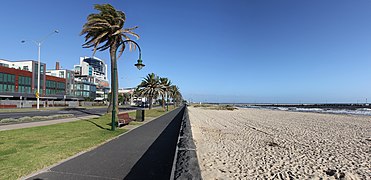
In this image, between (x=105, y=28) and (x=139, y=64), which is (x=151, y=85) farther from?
(x=139, y=64)

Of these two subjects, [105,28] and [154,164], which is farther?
[105,28]

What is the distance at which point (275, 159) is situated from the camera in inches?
344

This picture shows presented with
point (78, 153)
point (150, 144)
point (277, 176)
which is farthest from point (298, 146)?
point (78, 153)

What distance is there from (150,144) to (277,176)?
495cm

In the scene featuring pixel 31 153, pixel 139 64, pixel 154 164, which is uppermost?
pixel 139 64

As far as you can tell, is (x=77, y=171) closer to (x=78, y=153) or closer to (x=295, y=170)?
(x=78, y=153)

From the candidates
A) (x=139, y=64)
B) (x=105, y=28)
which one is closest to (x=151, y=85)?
(x=105, y=28)

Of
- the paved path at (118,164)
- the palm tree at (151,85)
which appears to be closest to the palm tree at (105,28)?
the paved path at (118,164)

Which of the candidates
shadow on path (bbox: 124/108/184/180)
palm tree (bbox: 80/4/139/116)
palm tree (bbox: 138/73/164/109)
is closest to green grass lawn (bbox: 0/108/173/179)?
shadow on path (bbox: 124/108/184/180)

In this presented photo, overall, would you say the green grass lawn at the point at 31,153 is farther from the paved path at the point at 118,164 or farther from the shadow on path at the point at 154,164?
the shadow on path at the point at 154,164

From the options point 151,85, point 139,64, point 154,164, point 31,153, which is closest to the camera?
point 154,164

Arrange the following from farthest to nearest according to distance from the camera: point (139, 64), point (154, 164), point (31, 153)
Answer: point (139, 64), point (31, 153), point (154, 164)

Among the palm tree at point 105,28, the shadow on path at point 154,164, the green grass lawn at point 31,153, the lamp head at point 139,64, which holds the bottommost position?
the shadow on path at point 154,164

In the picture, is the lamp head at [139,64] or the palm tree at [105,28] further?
the palm tree at [105,28]
